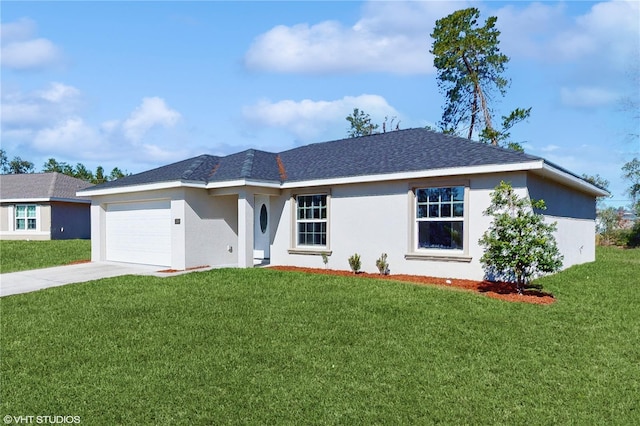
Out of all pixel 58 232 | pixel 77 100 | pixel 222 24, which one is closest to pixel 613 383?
pixel 222 24

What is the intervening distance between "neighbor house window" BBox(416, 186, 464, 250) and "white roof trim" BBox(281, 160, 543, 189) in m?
0.60

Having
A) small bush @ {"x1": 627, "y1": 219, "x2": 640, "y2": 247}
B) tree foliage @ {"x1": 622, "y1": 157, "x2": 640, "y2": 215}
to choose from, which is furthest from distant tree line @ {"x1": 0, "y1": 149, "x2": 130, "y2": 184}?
tree foliage @ {"x1": 622, "y1": 157, "x2": 640, "y2": 215}

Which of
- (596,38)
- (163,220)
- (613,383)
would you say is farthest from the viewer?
(596,38)

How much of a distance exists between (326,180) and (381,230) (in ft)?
7.92

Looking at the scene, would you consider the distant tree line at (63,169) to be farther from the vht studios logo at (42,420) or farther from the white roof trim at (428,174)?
the vht studios logo at (42,420)

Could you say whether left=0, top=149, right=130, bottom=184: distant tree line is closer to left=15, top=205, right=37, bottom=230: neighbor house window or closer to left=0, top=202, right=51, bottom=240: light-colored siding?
left=0, top=202, right=51, bottom=240: light-colored siding

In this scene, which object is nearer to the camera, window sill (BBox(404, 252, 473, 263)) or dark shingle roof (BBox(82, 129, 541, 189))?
window sill (BBox(404, 252, 473, 263))

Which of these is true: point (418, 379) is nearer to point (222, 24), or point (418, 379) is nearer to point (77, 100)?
point (222, 24)

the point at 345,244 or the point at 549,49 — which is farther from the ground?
the point at 549,49

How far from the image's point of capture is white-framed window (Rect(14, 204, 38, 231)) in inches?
1110

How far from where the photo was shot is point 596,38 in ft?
65.3

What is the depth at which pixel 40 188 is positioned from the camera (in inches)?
1134

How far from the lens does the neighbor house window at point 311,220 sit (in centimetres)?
1413

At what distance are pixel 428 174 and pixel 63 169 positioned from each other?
5915 cm
